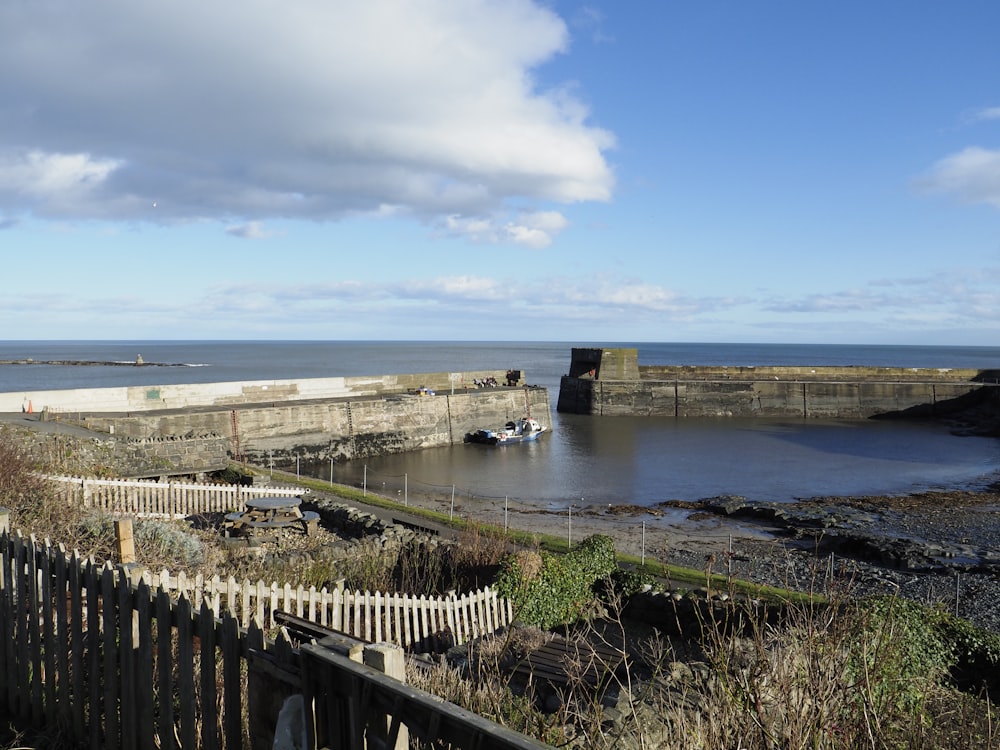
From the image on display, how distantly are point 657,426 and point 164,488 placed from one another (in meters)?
45.0

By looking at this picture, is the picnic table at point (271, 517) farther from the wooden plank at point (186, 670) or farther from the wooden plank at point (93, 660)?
the wooden plank at point (186, 670)

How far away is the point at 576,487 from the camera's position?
3400cm

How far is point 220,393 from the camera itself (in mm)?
41000

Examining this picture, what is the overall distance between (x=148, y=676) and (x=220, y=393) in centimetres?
3909

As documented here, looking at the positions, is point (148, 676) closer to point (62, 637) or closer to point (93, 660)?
point (93, 660)

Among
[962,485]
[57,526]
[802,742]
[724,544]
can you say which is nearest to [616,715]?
[802,742]

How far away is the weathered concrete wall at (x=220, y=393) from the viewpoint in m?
33.2

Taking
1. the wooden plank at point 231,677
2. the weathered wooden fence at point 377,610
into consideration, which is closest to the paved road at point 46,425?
the weathered wooden fence at point 377,610

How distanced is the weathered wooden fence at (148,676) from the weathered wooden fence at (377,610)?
164 centimetres

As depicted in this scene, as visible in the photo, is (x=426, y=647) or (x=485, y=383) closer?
(x=426, y=647)

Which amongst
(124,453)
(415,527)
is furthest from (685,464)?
(124,453)

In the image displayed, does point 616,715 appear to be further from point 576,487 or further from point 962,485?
point 962,485

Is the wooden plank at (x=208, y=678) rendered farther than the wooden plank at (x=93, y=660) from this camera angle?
No

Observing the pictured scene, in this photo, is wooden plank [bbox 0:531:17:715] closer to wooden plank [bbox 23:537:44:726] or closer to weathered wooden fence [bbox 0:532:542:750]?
weathered wooden fence [bbox 0:532:542:750]
